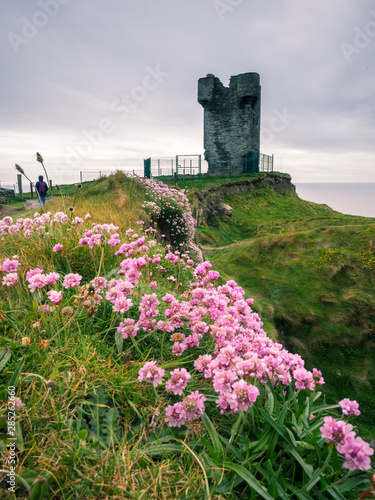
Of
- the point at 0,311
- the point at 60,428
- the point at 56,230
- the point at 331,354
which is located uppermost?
the point at 56,230

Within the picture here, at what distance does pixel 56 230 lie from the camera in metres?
4.45

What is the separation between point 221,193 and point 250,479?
21478 millimetres

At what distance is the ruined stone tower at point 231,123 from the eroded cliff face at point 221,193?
244cm

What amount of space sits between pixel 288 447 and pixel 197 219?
1566 centimetres

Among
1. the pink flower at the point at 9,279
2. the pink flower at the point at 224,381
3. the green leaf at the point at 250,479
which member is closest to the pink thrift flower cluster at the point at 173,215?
the pink flower at the point at 9,279

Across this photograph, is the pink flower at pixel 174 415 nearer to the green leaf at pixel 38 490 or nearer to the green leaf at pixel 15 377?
the green leaf at pixel 38 490

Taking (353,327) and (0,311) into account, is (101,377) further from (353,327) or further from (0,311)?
(353,327)

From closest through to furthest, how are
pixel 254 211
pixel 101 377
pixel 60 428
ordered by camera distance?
1. pixel 60 428
2. pixel 101 377
3. pixel 254 211

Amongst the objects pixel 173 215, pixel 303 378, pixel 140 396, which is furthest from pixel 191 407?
pixel 173 215

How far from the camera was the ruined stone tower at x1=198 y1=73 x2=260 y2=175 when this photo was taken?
27.8m

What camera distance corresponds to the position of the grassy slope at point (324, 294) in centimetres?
723

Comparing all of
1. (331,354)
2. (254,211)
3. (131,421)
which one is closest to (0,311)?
(131,421)

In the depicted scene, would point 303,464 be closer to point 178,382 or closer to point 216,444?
point 216,444

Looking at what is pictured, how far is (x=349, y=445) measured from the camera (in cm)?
147
